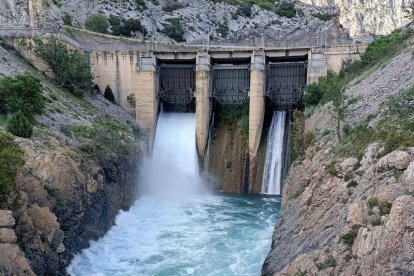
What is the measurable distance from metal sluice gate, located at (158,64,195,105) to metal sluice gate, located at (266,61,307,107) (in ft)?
23.4

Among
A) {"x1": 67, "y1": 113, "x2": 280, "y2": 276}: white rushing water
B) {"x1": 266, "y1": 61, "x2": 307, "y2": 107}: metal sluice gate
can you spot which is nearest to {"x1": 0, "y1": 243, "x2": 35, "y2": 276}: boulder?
{"x1": 67, "y1": 113, "x2": 280, "y2": 276}: white rushing water

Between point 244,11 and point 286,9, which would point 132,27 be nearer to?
point 244,11

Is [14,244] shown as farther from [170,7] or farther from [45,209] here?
[170,7]

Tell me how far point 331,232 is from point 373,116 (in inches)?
339

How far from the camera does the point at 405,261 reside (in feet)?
35.4

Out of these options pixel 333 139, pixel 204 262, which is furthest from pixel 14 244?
pixel 333 139

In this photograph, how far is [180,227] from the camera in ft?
90.0

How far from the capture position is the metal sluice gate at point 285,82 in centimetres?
3934

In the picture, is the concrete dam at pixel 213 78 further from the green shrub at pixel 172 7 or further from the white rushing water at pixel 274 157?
the green shrub at pixel 172 7

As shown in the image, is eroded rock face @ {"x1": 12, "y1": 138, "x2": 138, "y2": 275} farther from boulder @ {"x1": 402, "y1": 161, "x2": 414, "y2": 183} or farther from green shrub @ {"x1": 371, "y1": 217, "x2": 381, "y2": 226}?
boulder @ {"x1": 402, "y1": 161, "x2": 414, "y2": 183}

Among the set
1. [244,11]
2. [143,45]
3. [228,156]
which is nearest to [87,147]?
[228,156]

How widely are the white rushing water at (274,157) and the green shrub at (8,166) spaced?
23.1 metres

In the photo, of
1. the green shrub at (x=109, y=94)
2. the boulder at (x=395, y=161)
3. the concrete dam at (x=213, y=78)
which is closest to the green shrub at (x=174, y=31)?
the concrete dam at (x=213, y=78)

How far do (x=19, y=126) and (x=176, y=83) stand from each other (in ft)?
71.0
